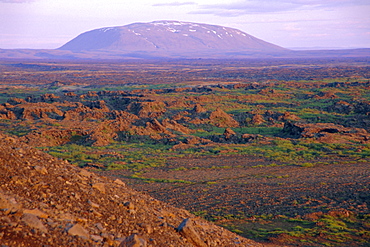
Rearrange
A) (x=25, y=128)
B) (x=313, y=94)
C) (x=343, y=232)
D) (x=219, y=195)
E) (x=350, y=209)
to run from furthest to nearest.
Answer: (x=313, y=94) → (x=25, y=128) → (x=219, y=195) → (x=350, y=209) → (x=343, y=232)

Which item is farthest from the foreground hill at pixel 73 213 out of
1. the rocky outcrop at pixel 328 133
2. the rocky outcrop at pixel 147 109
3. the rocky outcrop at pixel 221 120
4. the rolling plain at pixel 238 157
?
the rocky outcrop at pixel 147 109

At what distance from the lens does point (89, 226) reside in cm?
732

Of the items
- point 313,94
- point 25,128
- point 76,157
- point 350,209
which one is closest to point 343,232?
point 350,209

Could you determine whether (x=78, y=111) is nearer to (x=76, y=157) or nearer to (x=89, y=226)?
(x=76, y=157)

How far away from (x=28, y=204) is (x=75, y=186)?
1.53m

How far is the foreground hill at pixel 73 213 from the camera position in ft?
21.4

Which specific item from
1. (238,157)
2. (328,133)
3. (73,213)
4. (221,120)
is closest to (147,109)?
(221,120)

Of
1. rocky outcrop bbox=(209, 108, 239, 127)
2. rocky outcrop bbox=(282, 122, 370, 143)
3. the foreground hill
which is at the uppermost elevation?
the foreground hill

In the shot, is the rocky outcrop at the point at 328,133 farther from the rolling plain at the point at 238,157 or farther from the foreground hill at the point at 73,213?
the foreground hill at the point at 73,213

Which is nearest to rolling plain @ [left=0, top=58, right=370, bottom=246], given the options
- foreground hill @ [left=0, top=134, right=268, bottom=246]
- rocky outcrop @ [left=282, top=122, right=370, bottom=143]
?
rocky outcrop @ [left=282, top=122, right=370, bottom=143]

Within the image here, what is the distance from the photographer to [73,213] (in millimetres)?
7531

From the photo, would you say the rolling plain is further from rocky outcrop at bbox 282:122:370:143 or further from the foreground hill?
the foreground hill

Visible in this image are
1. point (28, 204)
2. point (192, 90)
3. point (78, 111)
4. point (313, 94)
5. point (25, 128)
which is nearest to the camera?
point (28, 204)

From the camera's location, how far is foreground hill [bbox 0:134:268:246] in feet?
21.4
